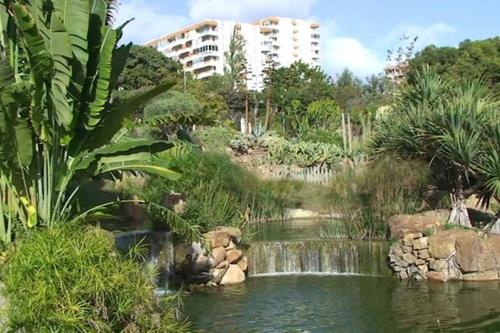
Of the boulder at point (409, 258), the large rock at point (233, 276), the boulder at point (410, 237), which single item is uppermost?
the boulder at point (410, 237)

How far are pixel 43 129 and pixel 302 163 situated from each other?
1930cm

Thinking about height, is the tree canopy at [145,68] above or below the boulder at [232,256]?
above

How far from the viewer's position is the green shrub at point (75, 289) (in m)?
6.16

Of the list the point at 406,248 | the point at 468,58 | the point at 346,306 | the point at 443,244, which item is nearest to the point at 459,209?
the point at 443,244

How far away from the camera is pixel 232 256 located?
45.3 feet

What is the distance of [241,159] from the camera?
27.9 meters

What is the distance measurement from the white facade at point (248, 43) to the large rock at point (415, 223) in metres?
66.5

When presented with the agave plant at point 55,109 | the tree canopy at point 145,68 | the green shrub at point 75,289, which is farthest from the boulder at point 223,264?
the tree canopy at point 145,68


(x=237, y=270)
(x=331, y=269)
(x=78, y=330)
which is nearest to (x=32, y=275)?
(x=78, y=330)

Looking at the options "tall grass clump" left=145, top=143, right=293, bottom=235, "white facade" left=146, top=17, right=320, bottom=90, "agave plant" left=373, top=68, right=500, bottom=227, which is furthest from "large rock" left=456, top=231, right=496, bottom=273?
"white facade" left=146, top=17, right=320, bottom=90

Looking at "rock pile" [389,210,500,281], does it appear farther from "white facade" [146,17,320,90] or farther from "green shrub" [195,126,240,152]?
"white facade" [146,17,320,90]

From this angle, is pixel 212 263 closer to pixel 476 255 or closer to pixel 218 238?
pixel 218 238

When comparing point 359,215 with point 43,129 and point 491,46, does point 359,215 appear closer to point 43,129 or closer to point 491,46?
point 43,129

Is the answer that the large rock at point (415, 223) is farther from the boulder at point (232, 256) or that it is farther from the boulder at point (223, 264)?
the boulder at point (223, 264)
